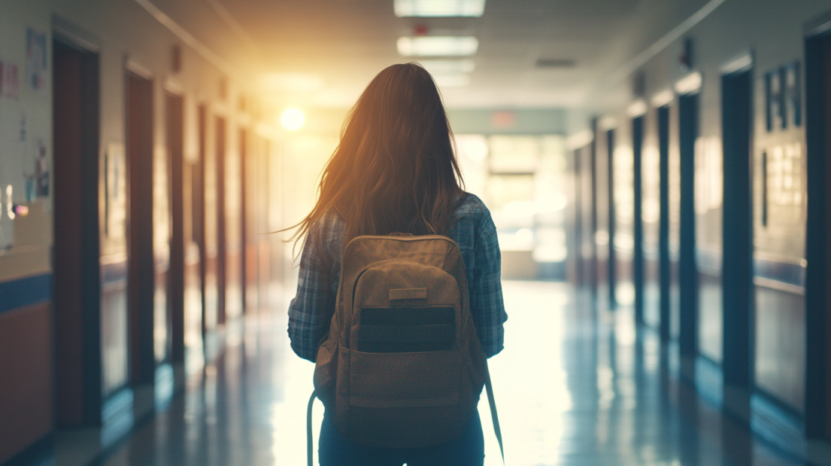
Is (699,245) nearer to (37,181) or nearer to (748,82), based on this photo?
(748,82)

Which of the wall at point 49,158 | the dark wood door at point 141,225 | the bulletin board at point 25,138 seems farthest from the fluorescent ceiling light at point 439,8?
the bulletin board at point 25,138

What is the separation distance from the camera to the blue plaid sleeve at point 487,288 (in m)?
1.42

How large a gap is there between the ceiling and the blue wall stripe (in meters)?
2.49

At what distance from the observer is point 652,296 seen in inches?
272

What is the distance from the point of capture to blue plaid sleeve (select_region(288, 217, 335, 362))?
1401 millimetres

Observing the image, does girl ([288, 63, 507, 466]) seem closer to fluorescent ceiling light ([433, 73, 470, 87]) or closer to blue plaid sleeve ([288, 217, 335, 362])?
blue plaid sleeve ([288, 217, 335, 362])

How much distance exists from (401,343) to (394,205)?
0.93 feet

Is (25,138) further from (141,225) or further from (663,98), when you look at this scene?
(663,98)

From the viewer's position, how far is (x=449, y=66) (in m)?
8.83

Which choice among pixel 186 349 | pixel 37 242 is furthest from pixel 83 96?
pixel 186 349

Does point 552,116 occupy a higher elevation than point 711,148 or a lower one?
higher

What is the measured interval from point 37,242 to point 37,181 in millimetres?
300

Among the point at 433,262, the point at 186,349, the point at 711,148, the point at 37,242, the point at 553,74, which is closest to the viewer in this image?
the point at 433,262

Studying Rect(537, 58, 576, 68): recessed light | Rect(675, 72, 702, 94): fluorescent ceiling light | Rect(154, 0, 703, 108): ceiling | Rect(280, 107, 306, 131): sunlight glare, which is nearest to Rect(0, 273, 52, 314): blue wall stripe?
Rect(154, 0, 703, 108): ceiling
